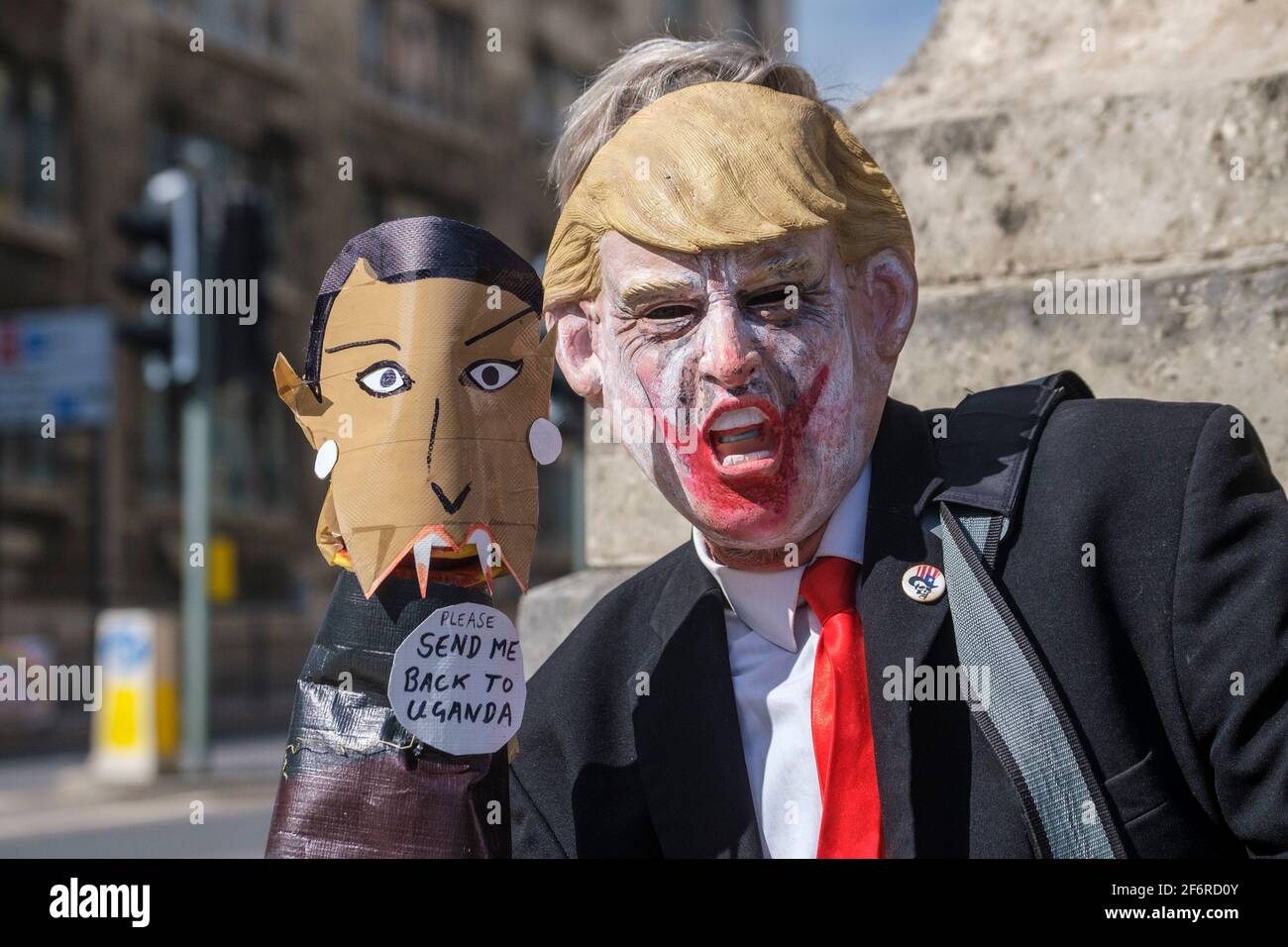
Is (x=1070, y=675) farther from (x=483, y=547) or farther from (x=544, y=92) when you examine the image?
(x=544, y=92)

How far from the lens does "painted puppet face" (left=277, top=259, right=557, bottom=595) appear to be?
1.78 m

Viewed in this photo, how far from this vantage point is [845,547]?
199 centimetres

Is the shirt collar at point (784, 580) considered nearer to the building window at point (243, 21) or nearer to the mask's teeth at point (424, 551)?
the mask's teeth at point (424, 551)

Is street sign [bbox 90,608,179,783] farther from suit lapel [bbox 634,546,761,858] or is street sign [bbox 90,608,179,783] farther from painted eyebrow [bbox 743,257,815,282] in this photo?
painted eyebrow [bbox 743,257,815,282]

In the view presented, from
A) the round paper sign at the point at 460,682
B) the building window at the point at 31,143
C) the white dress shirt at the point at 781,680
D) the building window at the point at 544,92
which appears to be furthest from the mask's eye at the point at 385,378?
the building window at the point at 544,92

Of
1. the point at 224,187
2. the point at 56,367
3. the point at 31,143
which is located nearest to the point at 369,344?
the point at 224,187

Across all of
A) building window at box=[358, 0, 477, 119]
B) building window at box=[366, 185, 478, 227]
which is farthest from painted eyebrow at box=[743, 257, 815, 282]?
building window at box=[358, 0, 477, 119]

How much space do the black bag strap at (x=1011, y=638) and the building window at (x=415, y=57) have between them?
1987cm

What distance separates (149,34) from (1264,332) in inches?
714

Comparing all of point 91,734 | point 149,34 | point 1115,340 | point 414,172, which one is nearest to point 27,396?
point 91,734

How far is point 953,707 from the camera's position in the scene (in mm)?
1885

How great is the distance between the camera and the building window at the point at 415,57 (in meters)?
21.4

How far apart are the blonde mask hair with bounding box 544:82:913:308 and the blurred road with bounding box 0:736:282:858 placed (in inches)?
148

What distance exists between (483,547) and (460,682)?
153 mm
